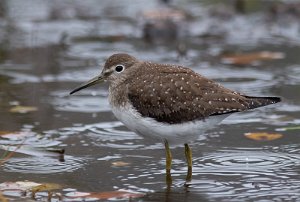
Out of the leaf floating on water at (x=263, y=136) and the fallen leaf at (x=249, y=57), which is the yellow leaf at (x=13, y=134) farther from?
the fallen leaf at (x=249, y=57)

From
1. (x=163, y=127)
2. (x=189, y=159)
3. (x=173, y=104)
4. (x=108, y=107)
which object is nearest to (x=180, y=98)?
(x=173, y=104)

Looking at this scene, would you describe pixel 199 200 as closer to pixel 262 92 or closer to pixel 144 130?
pixel 144 130

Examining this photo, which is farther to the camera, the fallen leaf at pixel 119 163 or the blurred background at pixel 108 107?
the fallen leaf at pixel 119 163

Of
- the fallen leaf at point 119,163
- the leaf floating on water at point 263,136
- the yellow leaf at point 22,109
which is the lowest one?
the fallen leaf at point 119,163

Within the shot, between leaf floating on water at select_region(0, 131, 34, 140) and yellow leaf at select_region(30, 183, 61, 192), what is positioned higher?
leaf floating on water at select_region(0, 131, 34, 140)

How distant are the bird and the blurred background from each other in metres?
0.47

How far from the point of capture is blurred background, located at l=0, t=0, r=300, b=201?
24.7ft

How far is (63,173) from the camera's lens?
7844 mm

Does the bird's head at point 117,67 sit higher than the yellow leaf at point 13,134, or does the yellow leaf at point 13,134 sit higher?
the bird's head at point 117,67

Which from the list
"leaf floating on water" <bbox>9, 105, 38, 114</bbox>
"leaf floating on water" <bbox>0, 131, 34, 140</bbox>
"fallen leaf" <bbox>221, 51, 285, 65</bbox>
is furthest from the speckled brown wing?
"fallen leaf" <bbox>221, 51, 285, 65</bbox>

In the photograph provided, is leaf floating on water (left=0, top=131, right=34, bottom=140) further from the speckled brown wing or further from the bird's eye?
the speckled brown wing

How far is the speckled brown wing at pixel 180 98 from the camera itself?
299 inches

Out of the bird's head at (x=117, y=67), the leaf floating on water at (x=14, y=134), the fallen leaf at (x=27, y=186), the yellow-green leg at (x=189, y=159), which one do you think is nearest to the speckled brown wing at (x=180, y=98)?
the bird's head at (x=117, y=67)

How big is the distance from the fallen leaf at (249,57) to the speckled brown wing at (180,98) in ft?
14.7
